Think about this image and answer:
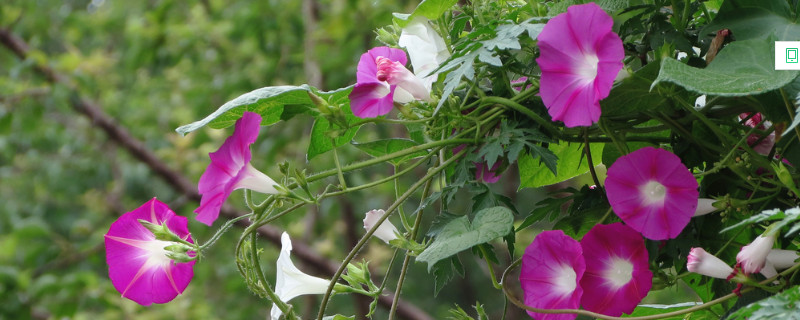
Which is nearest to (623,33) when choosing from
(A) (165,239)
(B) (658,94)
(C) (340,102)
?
(B) (658,94)

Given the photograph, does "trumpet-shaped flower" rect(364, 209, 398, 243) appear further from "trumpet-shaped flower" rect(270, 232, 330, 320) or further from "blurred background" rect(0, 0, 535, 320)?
"blurred background" rect(0, 0, 535, 320)

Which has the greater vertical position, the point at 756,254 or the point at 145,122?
the point at 756,254

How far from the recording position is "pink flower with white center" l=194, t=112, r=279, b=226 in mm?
426

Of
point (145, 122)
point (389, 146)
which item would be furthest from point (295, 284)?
point (145, 122)

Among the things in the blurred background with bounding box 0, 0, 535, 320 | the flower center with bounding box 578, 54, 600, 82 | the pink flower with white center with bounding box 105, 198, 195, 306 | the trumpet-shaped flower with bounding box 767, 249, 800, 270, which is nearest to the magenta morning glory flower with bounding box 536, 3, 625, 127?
the flower center with bounding box 578, 54, 600, 82

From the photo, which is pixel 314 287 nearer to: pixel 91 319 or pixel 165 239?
pixel 165 239

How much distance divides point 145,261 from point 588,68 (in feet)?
0.86

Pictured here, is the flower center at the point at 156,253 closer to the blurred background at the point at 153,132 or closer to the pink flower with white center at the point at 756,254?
the pink flower with white center at the point at 756,254

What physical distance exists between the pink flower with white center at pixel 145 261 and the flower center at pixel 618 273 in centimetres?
23

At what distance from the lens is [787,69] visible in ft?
1.09

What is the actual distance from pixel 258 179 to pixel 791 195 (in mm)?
277

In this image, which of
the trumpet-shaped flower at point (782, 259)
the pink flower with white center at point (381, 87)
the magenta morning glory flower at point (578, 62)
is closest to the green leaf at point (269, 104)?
the pink flower with white center at point (381, 87)

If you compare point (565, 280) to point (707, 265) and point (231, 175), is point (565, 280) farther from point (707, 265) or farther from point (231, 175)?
point (231, 175)

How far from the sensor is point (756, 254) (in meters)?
0.36
